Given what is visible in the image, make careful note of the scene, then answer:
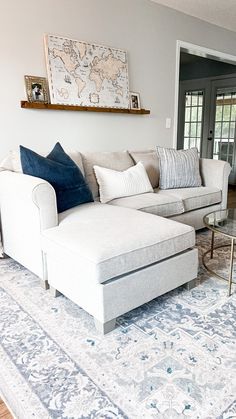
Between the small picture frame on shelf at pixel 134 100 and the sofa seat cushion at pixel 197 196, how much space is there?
1.08 metres

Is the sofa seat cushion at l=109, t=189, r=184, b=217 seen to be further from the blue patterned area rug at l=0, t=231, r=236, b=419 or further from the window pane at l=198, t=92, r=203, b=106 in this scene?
the window pane at l=198, t=92, r=203, b=106

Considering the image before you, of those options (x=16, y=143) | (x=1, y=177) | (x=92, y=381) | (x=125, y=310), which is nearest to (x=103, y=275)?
(x=125, y=310)

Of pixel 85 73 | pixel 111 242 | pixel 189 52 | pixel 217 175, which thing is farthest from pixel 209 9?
pixel 111 242

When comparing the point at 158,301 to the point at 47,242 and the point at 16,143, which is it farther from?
the point at 16,143

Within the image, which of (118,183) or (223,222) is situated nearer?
(223,222)

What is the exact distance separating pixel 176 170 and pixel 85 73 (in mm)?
1275

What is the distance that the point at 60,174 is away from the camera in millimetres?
2211

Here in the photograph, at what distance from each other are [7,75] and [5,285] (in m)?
1.69

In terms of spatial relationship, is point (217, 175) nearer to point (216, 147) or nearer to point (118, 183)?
point (118, 183)

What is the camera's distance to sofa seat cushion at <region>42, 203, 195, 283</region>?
5.09 ft

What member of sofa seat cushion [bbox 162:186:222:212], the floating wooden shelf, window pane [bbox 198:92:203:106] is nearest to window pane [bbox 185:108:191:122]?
window pane [bbox 198:92:203:106]

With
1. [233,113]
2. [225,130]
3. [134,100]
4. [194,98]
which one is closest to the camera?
[134,100]

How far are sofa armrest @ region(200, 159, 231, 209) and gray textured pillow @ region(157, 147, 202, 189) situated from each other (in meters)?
0.19

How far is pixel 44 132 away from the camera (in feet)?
9.47
